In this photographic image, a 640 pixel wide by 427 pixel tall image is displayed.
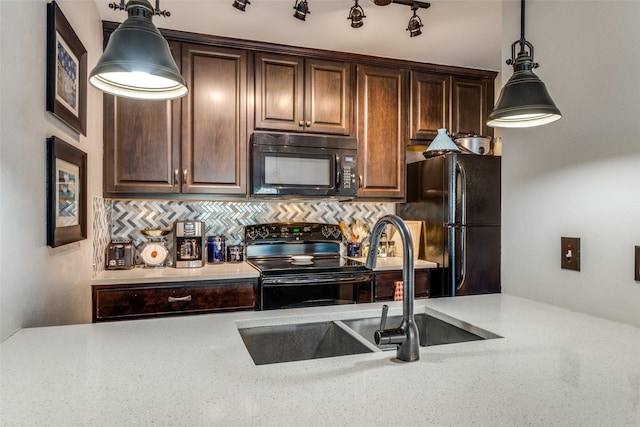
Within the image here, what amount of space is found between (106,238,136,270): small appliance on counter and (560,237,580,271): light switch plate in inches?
94.1

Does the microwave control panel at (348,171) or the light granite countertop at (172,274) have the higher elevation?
the microwave control panel at (348,171)

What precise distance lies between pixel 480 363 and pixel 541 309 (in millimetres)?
667

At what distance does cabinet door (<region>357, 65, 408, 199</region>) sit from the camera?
3.14m

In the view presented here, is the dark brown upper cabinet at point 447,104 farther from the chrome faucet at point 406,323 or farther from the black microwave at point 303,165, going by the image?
the chrome faucet at point 406,323

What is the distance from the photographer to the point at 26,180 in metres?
1.32

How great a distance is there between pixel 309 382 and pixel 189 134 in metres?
2.26

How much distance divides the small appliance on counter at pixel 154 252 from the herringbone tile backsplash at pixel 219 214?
14 cm

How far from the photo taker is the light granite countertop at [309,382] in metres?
0.71

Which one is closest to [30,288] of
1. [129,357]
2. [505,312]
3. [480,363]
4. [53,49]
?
[129,357]

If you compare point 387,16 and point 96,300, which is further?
point 387,16

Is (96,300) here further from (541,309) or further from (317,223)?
(541,309)

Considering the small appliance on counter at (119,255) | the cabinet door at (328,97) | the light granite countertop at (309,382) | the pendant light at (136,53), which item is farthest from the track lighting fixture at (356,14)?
the small appliance on counter at (119,255)

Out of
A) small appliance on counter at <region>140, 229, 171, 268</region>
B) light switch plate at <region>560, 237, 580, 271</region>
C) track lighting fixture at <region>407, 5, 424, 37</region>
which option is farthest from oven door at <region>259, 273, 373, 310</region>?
track lighting fixture at <region>407, 5, 424, 37</region>

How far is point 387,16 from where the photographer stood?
248 centimetres
